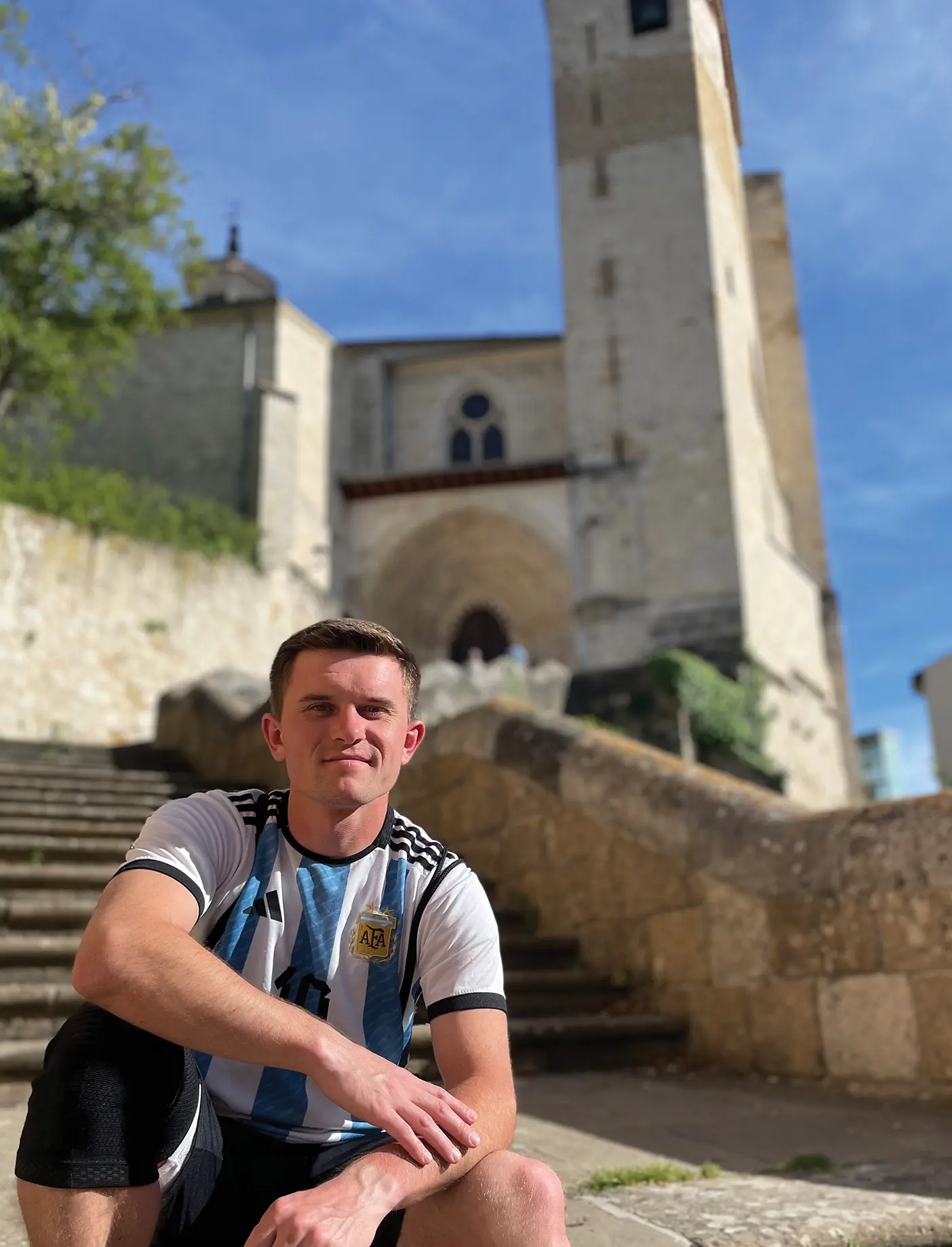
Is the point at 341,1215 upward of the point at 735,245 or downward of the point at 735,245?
downward

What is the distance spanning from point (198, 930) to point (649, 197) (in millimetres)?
24244

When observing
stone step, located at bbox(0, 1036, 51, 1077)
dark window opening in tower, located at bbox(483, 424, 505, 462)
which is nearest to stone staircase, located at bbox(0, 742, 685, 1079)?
stone step, located at bbox(0, 1036, 51, 1077)

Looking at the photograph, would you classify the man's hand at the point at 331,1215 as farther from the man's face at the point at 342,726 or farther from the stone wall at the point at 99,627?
the stone wall at the point at 99,627

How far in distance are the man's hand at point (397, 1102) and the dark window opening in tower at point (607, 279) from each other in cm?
2340

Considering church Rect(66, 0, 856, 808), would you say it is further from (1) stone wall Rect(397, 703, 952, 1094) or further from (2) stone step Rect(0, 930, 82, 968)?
(2) stone step Rect(0, 930, 82, 968)

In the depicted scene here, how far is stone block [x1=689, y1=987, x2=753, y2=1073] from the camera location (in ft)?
13.2

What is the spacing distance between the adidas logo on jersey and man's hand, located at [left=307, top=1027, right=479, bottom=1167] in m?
0.29

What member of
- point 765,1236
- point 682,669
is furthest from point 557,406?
point 765,1236

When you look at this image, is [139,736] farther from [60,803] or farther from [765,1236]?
[765,1236]

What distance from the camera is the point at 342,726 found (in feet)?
5.74

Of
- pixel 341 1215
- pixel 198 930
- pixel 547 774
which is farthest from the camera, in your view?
pixel 547 774

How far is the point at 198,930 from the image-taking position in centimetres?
173

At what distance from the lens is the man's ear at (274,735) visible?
1.85 metres

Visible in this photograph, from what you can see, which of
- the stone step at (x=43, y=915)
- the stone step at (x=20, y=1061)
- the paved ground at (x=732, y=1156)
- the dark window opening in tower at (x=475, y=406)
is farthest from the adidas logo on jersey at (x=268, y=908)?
the dark window opening in tower at (x=475, y=406)
